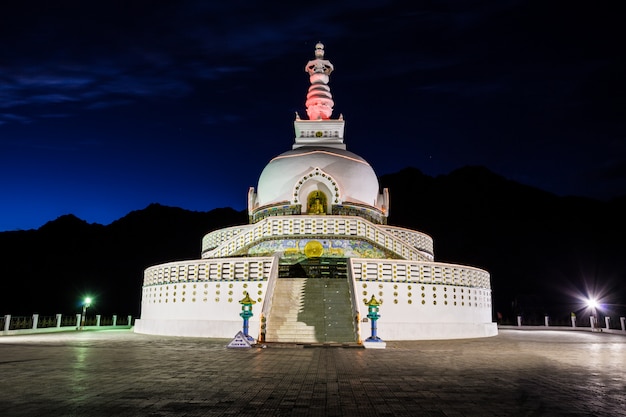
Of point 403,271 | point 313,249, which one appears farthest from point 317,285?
point 313,249

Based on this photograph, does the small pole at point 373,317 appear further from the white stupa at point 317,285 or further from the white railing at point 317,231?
the white railing at point 317,231

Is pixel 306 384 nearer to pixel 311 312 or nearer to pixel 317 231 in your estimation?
pixel 311 312

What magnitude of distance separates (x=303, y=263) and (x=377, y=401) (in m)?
15.9

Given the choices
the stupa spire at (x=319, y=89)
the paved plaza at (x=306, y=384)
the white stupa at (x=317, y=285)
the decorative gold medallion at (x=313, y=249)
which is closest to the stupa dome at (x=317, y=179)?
the white stupa at (x=317, y=285)

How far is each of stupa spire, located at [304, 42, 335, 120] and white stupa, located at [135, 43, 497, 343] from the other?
28.9 feet

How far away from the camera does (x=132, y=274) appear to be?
57656 millimetres

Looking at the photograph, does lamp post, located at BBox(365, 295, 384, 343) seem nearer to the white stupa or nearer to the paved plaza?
the white stupa

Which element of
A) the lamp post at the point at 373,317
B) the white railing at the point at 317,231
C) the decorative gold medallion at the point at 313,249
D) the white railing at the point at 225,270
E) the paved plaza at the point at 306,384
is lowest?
the paved plaza at the point at 306,384

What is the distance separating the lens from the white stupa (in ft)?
55.7

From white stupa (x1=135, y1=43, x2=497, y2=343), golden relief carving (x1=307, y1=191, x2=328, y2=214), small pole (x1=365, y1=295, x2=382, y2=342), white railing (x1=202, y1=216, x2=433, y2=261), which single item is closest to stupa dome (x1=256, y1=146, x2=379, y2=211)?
white stupa (x1=135, y1=43, x2=497, y2=343)

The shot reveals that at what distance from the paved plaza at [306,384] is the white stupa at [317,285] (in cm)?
490

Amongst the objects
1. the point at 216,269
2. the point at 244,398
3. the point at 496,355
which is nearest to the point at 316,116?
the point at 216,269

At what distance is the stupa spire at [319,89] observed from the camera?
113 feet

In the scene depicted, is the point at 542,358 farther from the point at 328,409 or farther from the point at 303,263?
the point at 303,263
